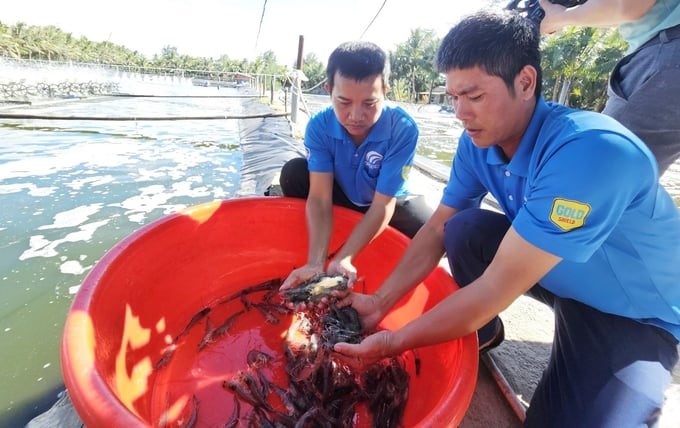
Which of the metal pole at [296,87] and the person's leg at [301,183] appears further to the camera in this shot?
the metal pole at [296,87]

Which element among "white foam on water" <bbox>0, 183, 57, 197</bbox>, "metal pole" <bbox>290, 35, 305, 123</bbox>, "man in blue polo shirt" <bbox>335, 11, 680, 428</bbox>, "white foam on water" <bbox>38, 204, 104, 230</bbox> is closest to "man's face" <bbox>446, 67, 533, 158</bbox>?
"man in blue polo shirt" <bbox>335, 11, 680, 428</bbox>

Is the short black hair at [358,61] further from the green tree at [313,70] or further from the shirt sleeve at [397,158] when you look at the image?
the green tree at [313,70]

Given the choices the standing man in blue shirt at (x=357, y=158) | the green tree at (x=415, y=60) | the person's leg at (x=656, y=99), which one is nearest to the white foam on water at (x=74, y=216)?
the standing man in blue shirt at (x=357, y=158)

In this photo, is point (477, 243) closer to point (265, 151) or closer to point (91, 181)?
point (265, 151)

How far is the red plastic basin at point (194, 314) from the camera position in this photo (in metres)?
1.37

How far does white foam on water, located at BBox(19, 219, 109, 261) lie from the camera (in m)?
3.82

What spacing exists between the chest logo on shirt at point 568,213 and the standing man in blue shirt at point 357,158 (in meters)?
1.31

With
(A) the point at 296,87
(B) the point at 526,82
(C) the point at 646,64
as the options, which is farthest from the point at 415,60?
(B) the point at 526,82

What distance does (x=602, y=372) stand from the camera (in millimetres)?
1375

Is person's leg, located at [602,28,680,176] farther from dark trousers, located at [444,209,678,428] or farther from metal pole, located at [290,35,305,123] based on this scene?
metal pole, located at [290,35,305,123]

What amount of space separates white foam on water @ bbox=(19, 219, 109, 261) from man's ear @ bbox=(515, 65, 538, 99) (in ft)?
14.8

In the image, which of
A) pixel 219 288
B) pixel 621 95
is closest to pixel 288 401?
pixel 219 288

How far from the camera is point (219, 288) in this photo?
2.91 meters

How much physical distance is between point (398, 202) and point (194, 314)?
1786mm
